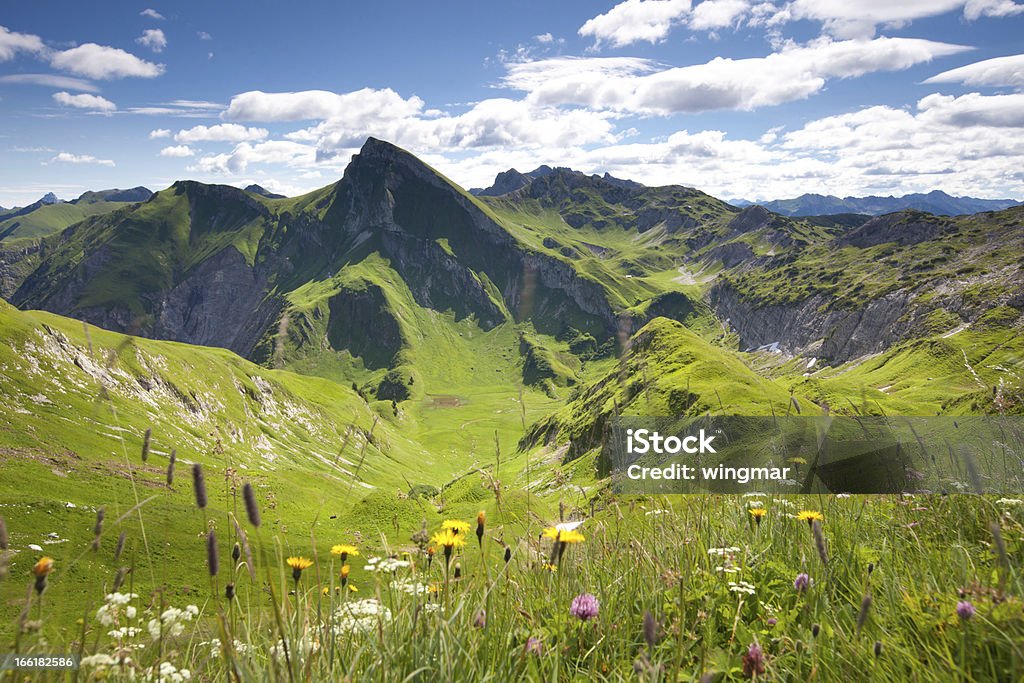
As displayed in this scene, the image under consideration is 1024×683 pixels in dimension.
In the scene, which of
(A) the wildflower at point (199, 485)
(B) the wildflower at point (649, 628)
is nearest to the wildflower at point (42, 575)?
Answer: (A) the wildflower at point (199, 485)

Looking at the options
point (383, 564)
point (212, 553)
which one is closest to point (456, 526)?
point (383, 564)

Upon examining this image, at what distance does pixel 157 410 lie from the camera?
112 m

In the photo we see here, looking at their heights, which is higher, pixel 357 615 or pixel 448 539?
pixel 448 539

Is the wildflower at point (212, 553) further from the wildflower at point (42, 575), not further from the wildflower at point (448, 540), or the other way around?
the wildflower at point (448, 540)

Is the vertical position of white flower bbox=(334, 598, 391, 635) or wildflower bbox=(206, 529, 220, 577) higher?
wildflower bbox=(206, 529, 220, 577)

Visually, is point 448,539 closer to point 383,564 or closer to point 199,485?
point 383,564

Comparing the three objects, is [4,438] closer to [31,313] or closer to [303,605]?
[31,313]

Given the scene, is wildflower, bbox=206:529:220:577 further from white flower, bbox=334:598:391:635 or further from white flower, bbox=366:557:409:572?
white flower, bbox=366:557:409:572

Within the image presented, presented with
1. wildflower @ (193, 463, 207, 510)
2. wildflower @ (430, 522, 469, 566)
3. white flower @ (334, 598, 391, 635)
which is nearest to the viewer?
wildflower @ (193, 463, 207, 510)

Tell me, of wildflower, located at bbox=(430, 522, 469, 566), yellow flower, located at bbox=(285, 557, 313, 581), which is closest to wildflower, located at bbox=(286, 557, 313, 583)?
yellow flower, located at bbox=(285, 557, 313, 581)

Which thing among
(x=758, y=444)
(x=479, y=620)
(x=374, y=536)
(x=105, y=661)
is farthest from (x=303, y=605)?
(x=758, y=444)

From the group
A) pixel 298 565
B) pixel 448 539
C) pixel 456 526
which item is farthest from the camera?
pixel 456 526

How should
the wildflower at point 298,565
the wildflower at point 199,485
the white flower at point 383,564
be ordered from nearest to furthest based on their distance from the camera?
the wildflower at point 199,485
the wildflower at point 298,565
the white flower at point 383,564

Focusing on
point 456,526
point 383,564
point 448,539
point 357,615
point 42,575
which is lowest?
point 357,615
